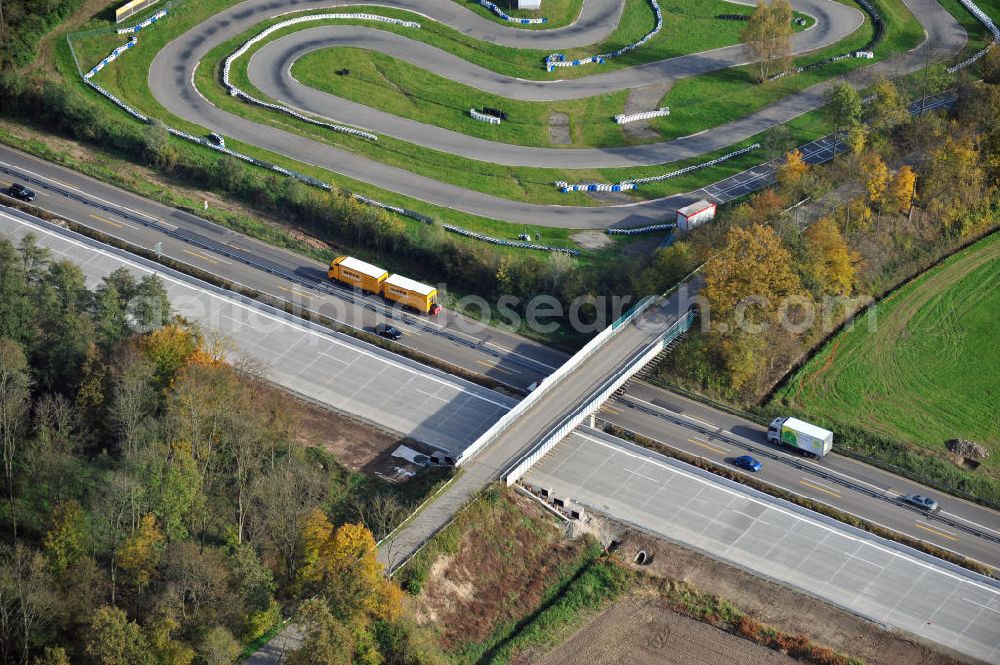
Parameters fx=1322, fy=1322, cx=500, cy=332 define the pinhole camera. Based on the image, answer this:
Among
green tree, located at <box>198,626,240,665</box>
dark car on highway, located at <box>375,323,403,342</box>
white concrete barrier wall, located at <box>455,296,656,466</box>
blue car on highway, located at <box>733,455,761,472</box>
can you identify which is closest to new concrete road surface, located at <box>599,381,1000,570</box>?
blue car on highway, located at <box>733,455,761,472</box>

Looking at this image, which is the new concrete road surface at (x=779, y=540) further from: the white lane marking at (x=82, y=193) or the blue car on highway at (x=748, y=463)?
the white lane marking at (x=82, y=193)

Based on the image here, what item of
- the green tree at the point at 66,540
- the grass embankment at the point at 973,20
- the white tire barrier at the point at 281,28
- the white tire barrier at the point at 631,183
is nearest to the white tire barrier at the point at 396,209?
the white tire barrier at the point at 281,28

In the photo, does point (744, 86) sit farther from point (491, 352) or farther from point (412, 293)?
point (491, 352)

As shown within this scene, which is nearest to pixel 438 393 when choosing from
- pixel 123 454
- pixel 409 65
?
pixel 123 454

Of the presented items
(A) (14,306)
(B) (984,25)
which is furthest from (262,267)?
(B) (984,25)

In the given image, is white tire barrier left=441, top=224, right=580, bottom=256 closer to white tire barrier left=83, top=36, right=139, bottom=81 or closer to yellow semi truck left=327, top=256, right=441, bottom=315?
yellow semi truck left=327, top=256, right=441, bottom=315
